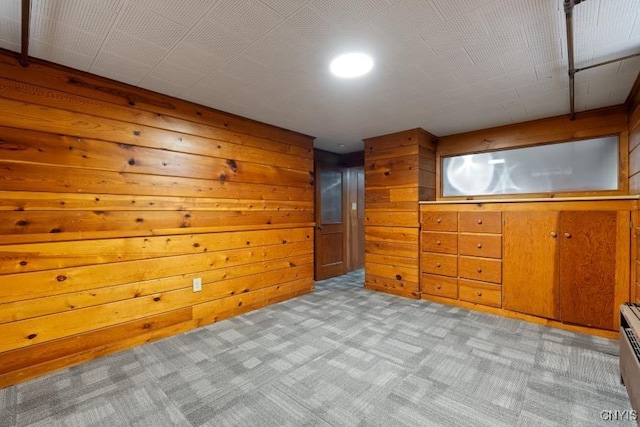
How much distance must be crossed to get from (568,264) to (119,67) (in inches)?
163

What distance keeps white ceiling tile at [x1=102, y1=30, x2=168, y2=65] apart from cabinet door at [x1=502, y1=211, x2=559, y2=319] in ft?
11.3

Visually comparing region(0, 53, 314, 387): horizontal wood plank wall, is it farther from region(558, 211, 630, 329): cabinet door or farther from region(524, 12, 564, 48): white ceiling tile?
region(558, 211, 630, 329): cabinet door

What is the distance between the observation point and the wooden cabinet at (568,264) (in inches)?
101

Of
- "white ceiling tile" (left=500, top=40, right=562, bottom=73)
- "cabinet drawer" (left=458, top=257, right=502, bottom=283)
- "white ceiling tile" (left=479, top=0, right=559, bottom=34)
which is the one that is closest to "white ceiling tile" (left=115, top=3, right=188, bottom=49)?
"white ceiling tile" (left=479, top=0, right=559, bottom=34)

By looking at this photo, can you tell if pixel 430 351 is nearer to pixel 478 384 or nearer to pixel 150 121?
pixel 478 384

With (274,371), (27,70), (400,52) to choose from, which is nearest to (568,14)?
(400,52)

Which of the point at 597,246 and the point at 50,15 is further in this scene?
the point at 597,246

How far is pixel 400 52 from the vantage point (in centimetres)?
192

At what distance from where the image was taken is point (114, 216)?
7.64 feet

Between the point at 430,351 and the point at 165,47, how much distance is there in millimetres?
2873

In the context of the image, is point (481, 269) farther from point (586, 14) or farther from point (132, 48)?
point (132, 48)

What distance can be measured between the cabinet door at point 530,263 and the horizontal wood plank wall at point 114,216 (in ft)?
8.70

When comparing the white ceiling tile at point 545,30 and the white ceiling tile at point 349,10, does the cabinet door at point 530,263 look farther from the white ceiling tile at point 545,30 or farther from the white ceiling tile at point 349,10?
the white ceiling tile at point 349,10

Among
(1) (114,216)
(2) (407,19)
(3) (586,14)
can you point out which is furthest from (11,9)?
(3) (586,14)
